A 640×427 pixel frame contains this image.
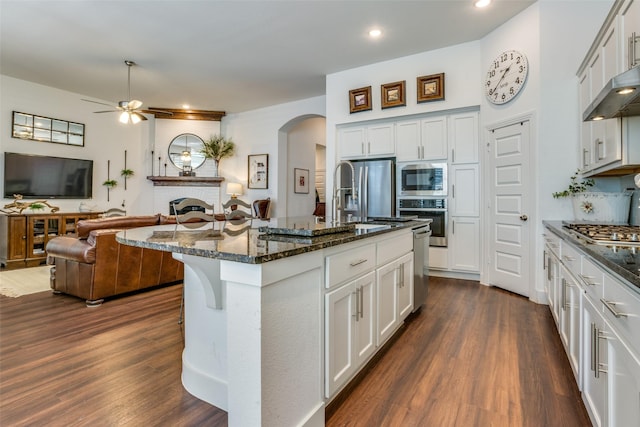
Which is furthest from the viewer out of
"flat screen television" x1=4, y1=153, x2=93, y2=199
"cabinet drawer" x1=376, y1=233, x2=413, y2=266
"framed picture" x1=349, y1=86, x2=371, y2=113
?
"flat screen television" x1=4, y1=153, x2=93, y2=199

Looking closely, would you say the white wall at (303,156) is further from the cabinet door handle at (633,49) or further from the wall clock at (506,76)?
the cabinet door handle at (633,49)

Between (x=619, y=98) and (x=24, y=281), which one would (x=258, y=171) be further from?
(x=619, y=98)

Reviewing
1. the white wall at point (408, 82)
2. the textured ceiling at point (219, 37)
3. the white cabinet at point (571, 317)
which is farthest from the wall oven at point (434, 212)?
the white cabinet at point (571, 317)

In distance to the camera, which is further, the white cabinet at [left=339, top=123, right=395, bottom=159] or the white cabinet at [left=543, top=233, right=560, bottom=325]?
the white cabinet at [left=339, top=123, right=395, bottom=159]

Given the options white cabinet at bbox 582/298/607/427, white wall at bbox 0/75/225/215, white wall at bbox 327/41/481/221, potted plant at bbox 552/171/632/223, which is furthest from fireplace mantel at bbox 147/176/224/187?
white cabinet at bbox 582/298/607/427

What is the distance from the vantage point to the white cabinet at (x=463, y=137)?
409cm

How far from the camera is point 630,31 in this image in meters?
1.86

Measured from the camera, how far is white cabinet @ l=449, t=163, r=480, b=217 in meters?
4.09

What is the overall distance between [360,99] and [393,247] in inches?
127

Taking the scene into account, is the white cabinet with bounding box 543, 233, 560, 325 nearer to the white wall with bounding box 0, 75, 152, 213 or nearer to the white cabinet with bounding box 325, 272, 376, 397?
the white cabinet with bounding box 325, 272, 376, 397

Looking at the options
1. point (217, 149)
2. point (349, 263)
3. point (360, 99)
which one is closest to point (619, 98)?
point (349, 263)

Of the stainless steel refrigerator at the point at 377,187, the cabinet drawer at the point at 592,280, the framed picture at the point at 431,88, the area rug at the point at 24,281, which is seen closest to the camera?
the cabinet drawer at the point at 592,280

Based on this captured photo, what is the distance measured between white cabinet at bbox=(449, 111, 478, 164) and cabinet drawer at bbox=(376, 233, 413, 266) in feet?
6.85

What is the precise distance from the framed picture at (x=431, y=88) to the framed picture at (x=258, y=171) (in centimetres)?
364
